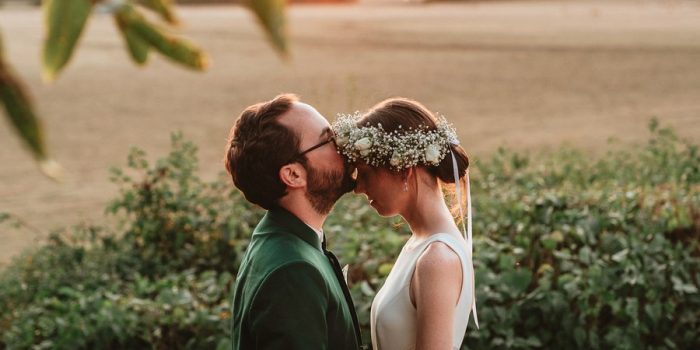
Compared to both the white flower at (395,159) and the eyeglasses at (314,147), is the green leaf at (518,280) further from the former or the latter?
the eyeglasses at (314,147)

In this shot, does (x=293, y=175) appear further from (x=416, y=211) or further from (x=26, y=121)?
(x=26, y=121)

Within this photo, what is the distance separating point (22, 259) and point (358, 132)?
422 centimetres

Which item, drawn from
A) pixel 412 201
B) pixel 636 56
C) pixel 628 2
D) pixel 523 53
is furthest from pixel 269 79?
pixel 628 2

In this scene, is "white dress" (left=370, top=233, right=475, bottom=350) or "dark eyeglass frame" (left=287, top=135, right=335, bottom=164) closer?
"dark eyeglass frame" (left=287, top=135, right=335, bottom=164)

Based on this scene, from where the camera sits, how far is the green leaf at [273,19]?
0.77 metres

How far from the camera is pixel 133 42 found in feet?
2.97

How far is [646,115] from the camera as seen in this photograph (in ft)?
49.9

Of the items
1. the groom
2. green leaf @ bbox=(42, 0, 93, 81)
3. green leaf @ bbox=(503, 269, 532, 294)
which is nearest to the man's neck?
the groom

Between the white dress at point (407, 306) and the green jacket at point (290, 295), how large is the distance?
168mm

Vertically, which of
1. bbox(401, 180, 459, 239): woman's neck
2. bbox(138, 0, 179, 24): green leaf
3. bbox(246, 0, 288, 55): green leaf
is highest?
bbox(246, 0, 288, 55): green leaf

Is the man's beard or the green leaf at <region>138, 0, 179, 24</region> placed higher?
the green leaf at <region>138, 0, 179, 24</region>

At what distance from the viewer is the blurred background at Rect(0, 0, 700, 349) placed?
4.79m

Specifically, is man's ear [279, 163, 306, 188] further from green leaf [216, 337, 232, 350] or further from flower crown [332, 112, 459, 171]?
green leaf [216, 337, 232, 350]

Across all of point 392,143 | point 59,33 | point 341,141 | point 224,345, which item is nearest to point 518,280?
point 224,345
